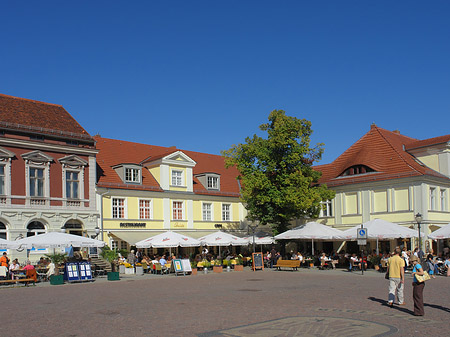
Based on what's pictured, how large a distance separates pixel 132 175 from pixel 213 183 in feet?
27.0

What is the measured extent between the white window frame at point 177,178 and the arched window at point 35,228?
1203 cm

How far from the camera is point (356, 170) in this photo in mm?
45594

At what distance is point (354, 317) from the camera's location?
1358cm

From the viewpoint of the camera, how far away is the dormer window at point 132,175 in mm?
43000

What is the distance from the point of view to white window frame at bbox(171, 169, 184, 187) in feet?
149

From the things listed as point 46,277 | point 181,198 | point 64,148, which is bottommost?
point 46,277

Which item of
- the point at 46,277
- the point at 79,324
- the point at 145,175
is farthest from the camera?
the point at 145,175

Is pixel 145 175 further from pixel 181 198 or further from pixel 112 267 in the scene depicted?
pixel 112 267

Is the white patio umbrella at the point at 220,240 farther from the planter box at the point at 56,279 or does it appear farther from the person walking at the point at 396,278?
the person walking at the point at 396,278

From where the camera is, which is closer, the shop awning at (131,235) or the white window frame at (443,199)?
the shop awning at (131,235)

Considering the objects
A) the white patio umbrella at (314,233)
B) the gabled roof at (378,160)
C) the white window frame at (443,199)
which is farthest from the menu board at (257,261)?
the white window frame at (443,199)

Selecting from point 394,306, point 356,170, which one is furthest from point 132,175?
point 394,306

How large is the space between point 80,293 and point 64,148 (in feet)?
58.2

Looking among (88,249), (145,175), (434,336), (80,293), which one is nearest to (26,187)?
(88,249)
